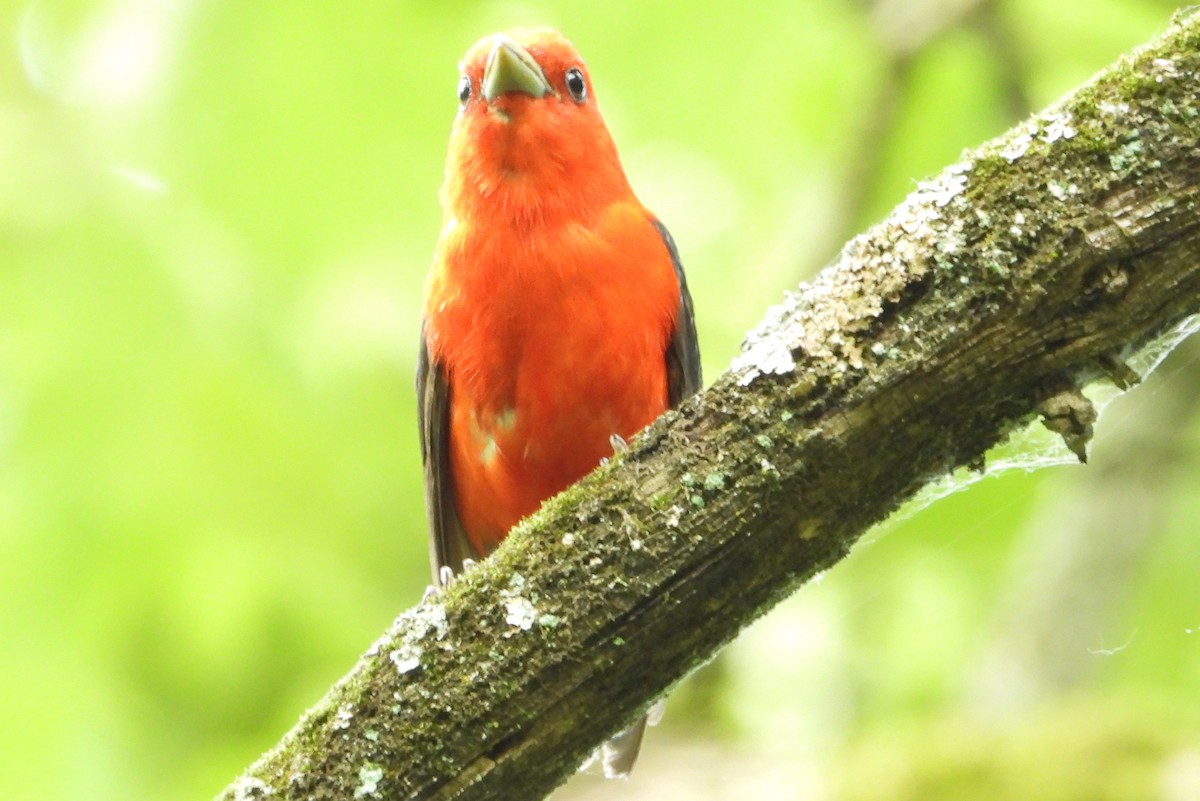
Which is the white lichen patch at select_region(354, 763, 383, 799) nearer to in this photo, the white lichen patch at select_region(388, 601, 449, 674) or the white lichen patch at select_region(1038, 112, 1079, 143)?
the white lichen patch at select_region(388, 601, 449, 674)

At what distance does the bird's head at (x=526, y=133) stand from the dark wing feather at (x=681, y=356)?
302 millimetres

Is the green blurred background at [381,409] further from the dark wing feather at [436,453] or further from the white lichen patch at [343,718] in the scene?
the white lichen patch at [343,718]

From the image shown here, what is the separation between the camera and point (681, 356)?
406 cm

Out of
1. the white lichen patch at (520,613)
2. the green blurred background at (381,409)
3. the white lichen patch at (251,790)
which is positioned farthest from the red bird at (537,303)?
the white lichen patch at (251,790)

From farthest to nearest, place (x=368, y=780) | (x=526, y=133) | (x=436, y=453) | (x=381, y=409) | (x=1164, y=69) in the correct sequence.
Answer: (x=381, y=409)
(x=436, y=453)
(x=526, y=133)
(x=368, y=780)
(x=1164, y=69)

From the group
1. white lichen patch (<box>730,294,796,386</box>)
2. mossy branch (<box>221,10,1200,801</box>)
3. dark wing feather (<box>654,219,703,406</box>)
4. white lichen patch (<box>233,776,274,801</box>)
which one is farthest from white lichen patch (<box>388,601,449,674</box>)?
dark wing feather (<box>654,219,703,406</box>)

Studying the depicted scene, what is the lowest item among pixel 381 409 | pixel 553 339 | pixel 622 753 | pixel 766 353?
pixel 766 353

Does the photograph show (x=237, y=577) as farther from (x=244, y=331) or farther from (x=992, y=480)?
(x=992, y=480)

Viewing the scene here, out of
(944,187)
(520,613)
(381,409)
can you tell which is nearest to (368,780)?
(520,613)

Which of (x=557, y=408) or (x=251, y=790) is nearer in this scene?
(x=251, y=790)

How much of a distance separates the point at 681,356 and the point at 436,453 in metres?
0.85

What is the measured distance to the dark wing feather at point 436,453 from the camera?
409 centimetres

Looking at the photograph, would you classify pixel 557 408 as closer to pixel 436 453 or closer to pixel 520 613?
pixel 436 453

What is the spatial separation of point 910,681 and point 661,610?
294cm
